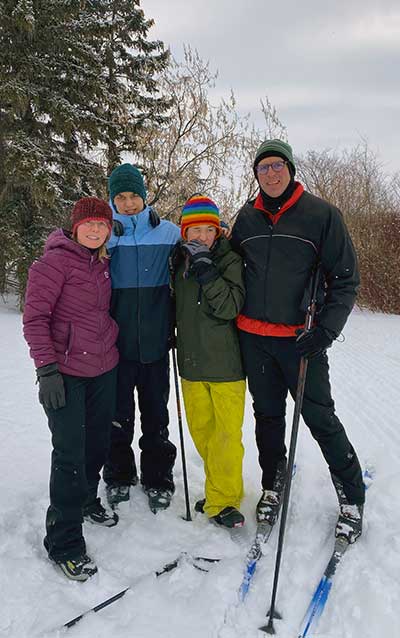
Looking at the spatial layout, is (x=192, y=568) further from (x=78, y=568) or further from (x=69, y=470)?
(x=69, y=470)

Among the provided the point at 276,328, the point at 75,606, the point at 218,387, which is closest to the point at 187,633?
Answer: the point at 75,606

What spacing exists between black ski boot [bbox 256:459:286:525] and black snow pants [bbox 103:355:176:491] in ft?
2.20

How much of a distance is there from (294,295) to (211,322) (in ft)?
1.71

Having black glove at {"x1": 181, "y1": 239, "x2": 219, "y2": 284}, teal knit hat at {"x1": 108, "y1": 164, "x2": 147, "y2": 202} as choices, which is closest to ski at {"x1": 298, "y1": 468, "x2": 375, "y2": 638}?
black glove at {"x1": 181, "y1": 239, "x2": 219, "y2": 284}

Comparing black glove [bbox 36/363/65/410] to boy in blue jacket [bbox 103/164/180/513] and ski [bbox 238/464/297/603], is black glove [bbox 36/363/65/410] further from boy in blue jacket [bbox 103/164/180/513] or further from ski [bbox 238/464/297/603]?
ski [bbox 238/464/297/603]

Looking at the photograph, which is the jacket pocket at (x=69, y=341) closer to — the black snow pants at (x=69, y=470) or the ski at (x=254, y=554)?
the black snow pants at (x=69, y=470)

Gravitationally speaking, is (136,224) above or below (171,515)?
above

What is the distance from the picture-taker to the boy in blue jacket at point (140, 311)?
276 centimetres

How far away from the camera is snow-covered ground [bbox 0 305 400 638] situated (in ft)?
6.89

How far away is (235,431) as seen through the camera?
113 inches

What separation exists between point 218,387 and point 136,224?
44.7 inches

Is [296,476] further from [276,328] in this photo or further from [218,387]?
[276,328]

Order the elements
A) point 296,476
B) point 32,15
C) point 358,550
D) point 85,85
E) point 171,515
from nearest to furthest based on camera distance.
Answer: point 358,550 → point 171,515 → point 296,476 → point 32,15 → point 85,85

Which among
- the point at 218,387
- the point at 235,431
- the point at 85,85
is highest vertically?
the point at 85,85
